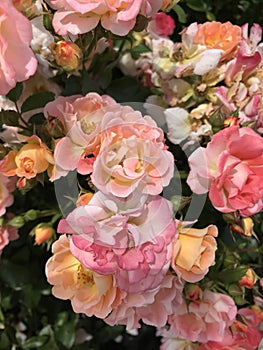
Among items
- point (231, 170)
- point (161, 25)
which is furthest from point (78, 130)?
point (161, 25)

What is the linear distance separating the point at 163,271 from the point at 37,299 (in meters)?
0.40

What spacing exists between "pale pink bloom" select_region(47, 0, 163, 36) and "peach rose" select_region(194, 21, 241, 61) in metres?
0.19

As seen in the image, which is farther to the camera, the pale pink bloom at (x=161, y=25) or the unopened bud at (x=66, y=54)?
the pale pink bloom at (x=161, y=25)

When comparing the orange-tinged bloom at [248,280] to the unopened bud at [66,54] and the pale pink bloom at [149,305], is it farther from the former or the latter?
the unopened bud at [66,54]

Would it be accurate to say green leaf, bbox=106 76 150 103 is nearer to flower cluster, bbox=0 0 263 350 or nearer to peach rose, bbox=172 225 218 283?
flower cluster, bbox=0 0 263 350

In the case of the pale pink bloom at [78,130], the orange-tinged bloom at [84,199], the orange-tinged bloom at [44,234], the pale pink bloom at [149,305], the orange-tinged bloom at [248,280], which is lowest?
the orange-tinged bloom at [248,280]

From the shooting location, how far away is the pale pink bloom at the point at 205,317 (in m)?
0.88

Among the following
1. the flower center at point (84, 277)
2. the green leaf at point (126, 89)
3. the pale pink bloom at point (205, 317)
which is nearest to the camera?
the flower center at point (84, 277)

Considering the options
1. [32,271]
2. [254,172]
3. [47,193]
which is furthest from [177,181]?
[32,271]

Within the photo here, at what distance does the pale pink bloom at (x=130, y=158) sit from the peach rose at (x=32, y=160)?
94 mm

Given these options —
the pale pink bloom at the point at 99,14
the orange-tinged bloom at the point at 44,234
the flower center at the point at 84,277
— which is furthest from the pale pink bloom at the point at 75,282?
the pale pink bloom at the point at 99,14

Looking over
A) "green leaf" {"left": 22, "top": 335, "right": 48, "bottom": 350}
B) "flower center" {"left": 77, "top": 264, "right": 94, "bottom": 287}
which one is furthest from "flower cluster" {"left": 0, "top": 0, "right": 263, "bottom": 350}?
"green leaf" {"left": 22, "top": 335, "right": 48, "bottom": 350}

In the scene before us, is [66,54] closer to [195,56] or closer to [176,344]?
[195,56]

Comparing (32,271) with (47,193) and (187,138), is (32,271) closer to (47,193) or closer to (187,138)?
(47,193)
